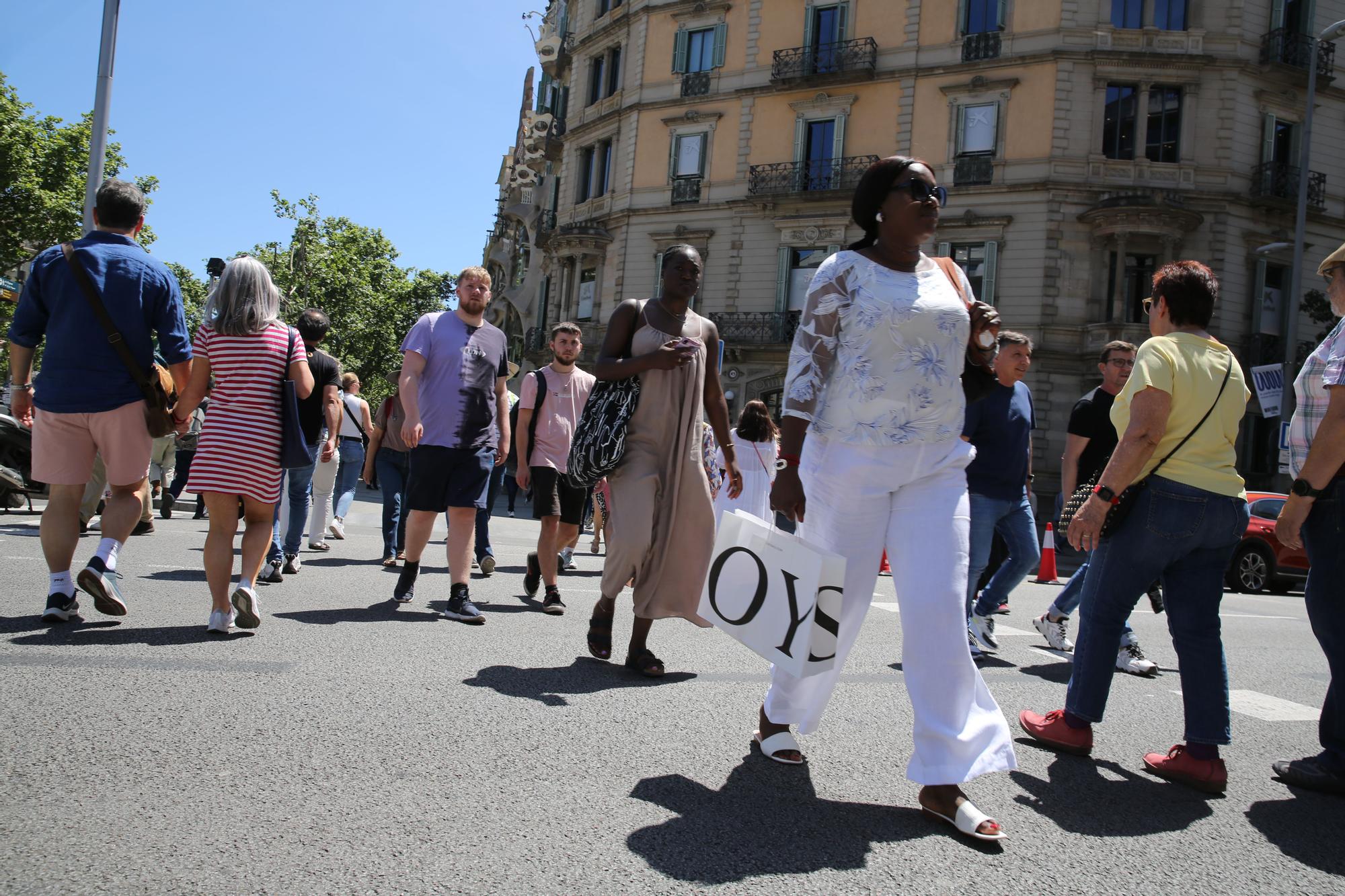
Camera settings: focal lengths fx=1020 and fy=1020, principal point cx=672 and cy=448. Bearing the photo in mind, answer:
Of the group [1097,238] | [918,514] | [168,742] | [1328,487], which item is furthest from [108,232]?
[1097,238]

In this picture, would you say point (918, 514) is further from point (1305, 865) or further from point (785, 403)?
point (1305, 865)

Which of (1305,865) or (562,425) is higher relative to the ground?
(562,425)

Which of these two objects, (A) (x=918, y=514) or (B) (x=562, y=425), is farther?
(B) (x=562, y=425)

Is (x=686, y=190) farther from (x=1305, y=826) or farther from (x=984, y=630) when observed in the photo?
(x=1305, y=826)

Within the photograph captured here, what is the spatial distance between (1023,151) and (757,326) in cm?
879

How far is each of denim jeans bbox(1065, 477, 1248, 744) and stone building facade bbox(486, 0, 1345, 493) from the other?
2350 centimetres

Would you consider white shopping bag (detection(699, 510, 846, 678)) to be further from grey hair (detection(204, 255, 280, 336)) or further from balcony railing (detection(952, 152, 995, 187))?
balcony railing (detection(952, 152, 995, 187))

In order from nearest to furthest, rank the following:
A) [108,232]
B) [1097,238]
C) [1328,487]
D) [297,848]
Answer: [297,848], [1328,487], [108,232], [1097,238]

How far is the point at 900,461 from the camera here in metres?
3.22

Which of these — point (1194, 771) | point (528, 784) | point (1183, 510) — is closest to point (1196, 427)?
point (1183, 510)

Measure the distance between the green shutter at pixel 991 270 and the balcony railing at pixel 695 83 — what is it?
414 inches

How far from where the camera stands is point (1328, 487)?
3801 millimetres

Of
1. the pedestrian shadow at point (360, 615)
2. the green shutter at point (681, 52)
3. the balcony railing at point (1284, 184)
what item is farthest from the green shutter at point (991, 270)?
the pedestrian shadow at point (360, 615)

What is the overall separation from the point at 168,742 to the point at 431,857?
125 cm
